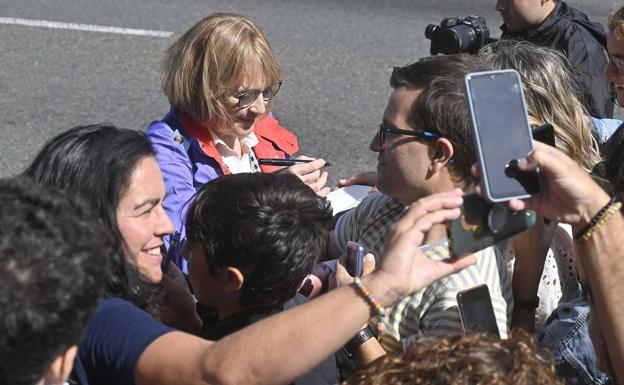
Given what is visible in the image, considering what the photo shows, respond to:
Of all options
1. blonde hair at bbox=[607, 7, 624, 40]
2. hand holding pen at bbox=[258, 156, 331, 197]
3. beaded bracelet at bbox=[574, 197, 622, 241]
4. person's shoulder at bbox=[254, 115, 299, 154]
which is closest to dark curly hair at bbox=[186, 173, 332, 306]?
beaded bracelet at bbox=[574, 197, 622, 241]

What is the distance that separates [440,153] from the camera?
2.82 metres

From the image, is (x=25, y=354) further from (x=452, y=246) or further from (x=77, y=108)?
(x=77, y=108)

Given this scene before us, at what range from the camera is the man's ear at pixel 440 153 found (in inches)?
110

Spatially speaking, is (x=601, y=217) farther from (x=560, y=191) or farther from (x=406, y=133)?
(x=406, y=133)

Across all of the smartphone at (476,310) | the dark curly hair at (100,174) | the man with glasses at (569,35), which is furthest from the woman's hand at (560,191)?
the man with glasses at (569,35)

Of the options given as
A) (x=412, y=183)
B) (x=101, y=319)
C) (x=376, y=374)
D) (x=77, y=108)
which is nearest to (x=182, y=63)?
(x=412, y=183)

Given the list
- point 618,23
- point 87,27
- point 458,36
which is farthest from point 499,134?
point 87,27

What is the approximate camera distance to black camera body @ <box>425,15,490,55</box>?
4.35 m

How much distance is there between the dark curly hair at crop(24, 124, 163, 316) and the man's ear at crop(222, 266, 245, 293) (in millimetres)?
214

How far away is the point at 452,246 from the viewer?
2139 mm

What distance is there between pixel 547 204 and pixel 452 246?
27 centimetres

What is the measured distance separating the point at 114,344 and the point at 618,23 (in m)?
2.72

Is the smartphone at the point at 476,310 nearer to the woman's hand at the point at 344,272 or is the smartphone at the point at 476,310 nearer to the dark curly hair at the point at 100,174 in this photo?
the woman's hand at the point at 344,272

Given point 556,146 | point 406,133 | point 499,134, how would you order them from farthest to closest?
1. point 556,146
2. point 406,133
3. point 499,134
